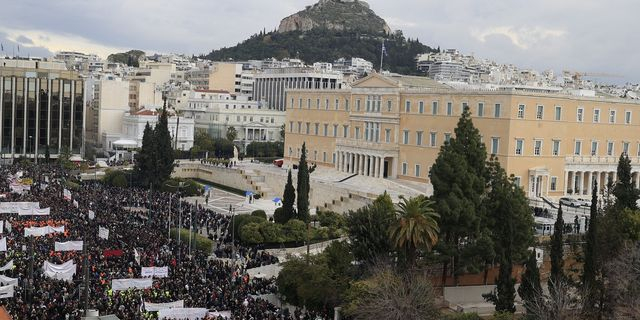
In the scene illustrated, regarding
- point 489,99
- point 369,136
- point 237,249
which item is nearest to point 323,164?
point 369,136

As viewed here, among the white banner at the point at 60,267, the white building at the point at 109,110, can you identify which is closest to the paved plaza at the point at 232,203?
the white banner at the point at 60,267

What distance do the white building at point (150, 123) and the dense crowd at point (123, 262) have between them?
39.3 meters

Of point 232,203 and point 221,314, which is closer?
point 221,314

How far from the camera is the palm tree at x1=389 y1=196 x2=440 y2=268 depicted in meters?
30.8

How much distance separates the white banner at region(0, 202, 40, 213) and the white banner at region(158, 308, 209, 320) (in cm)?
2059

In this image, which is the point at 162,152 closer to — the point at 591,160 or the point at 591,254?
the point at 591,160

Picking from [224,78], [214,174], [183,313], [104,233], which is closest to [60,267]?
[183,313]

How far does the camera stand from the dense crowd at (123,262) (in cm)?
2850

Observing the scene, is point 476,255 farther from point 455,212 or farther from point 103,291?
point 103,291

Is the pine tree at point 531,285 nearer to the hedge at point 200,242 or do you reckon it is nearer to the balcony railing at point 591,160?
the hedge at point 200,242

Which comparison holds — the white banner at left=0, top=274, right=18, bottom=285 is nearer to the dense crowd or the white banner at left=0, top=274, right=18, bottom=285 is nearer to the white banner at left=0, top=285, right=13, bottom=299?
the dense crowd

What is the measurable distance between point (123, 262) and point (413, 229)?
12.9m

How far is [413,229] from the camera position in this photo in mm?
30797

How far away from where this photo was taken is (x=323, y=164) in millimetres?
74812
